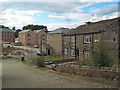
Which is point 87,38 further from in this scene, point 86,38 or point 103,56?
point 103,56

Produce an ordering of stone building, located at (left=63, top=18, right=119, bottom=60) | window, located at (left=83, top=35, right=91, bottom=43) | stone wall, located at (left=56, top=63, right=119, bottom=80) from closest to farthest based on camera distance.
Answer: stone wall, located at (left=56, top=63, right=119, bottom=80), stone building, located at (left=63, top=18, right=119, bottom=60), window, located at (left=83, top=35, right=91, bottom=43)

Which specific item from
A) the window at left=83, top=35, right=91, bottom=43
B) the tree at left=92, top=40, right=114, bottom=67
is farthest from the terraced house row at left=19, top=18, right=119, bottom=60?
the tree at left=92, top=40, right=114, bottom=67

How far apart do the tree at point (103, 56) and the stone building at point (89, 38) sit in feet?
3.08

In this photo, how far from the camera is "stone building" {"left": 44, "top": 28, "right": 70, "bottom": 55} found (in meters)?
41.0

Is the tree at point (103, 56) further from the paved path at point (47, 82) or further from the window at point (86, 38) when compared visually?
the window at point (86, 38)

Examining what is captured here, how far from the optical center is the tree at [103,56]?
11.4m

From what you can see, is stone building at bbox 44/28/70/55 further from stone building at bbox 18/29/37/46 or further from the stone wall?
the stone wall

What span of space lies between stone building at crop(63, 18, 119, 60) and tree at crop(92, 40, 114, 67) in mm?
940

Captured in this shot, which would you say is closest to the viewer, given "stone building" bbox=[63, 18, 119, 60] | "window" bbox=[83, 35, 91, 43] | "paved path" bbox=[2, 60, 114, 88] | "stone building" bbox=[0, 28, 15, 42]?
"paved path" bbox=[2, 60, 114, 88]

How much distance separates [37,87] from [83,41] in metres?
14.2

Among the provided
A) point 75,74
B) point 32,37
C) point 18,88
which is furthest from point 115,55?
point 32,37

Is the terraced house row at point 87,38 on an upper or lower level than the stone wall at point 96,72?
upper

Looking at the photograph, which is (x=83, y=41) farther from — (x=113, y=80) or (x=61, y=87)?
(x=61, y=87)

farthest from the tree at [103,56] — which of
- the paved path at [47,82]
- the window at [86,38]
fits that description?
the window at [86,38]
